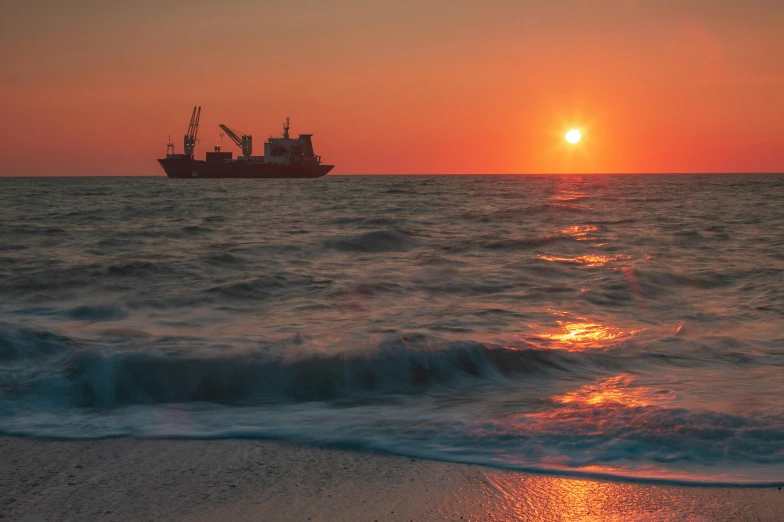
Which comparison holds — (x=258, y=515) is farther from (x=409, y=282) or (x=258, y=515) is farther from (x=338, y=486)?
(x=409, y=282)

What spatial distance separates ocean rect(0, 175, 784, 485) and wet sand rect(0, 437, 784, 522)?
18 centimetres

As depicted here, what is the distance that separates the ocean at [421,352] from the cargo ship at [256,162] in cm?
8611

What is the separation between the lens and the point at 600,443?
11.6 ft

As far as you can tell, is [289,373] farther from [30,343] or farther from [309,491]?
[30,343]

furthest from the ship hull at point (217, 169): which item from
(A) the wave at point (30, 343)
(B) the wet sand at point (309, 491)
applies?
(B) the wet sand at point (309, 491)

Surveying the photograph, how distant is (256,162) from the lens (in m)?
98.9

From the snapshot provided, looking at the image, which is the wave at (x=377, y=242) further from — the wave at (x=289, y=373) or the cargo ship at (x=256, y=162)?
the cargo ship at (x=256, y=162)

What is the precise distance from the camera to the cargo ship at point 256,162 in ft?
319

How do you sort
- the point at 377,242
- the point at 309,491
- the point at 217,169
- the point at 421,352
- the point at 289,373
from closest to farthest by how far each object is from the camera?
the point at 309,491 < the point at 289,373 < the point at 421,352 < the point at 377,242 < the point at 217,169

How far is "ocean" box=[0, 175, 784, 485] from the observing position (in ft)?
12.1

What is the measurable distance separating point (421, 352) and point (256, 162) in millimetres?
96852

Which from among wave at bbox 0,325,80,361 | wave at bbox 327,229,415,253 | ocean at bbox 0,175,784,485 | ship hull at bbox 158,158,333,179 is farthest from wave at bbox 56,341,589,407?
ship hull at bbox 158,158,333,179

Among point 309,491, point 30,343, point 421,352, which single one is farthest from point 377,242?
point 309,491

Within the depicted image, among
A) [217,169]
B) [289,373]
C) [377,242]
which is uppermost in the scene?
[217,169]
